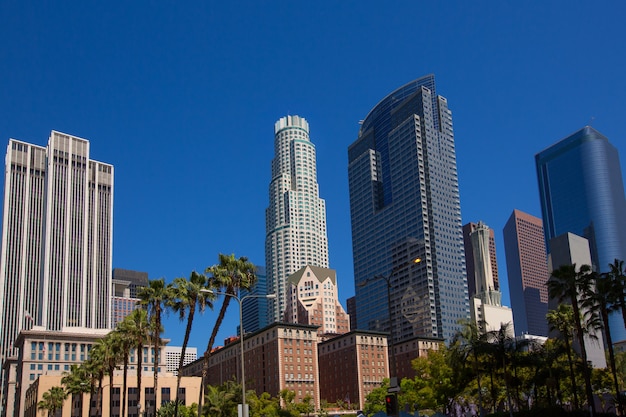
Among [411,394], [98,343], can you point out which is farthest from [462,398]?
[98,343]

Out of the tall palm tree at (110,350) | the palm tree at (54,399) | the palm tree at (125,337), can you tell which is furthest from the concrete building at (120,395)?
the palm tree at (125,337)

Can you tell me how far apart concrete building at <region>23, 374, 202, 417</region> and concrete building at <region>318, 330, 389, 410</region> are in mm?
49305

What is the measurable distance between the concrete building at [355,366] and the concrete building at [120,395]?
49.3m

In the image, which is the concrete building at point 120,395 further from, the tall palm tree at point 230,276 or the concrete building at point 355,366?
the tall palm tree at point 230,276

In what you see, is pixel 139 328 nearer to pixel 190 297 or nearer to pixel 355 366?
pixel 190 297

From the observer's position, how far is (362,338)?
173250mm

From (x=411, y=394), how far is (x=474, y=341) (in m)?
30.2

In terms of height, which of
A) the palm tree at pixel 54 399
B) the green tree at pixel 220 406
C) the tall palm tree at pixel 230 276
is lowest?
the green tree at pixel 220 406

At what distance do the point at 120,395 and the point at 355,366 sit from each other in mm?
66393

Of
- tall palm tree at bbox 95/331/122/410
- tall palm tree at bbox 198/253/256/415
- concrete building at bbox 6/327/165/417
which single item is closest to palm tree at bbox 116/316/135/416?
tall palm tree at bbox 95/331/122/410

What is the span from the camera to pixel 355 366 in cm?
17000

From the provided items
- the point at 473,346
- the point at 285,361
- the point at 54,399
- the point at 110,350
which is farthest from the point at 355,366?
the point at 110,350

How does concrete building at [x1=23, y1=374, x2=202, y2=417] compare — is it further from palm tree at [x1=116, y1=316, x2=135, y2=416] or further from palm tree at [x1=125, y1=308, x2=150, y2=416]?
palm tree at [x1=125, y1=308, x2=150, y2=416]

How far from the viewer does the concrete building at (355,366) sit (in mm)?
169425
